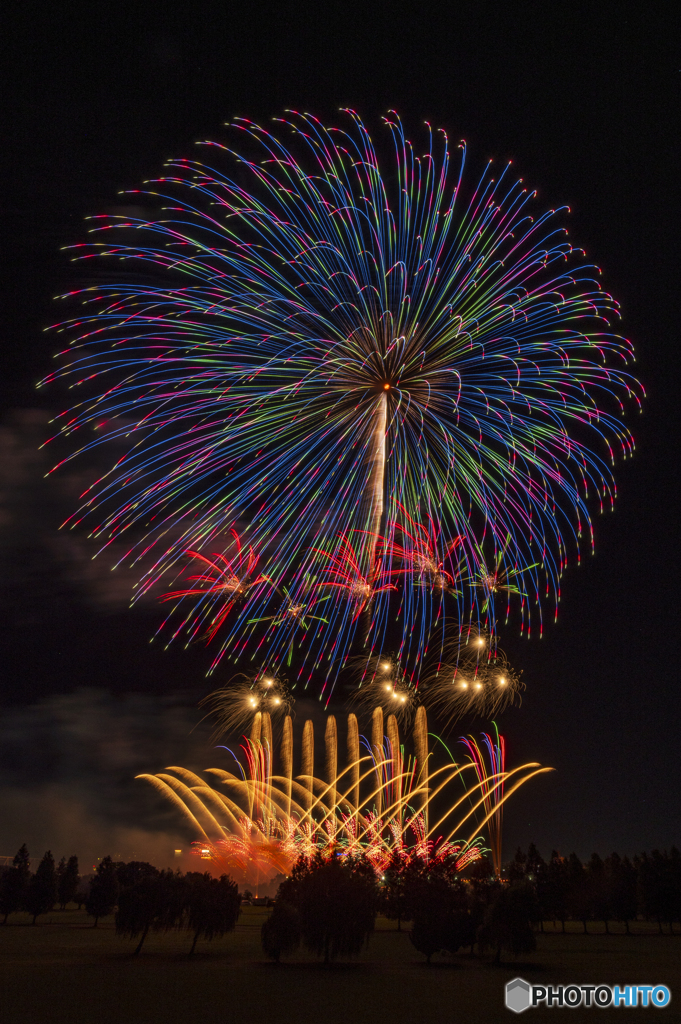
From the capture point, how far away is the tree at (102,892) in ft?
226

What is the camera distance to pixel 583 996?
29391 millimetres

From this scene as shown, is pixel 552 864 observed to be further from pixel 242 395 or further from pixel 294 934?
pixel 242 395

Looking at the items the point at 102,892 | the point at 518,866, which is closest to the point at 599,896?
the point at 518,866

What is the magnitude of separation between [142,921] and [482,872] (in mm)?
36036

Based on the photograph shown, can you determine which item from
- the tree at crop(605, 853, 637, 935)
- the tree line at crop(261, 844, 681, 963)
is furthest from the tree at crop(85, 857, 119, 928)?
the tree at crop(605, 853, 637, 935)

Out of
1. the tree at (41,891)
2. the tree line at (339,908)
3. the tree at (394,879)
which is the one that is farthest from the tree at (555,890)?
the tree at (41,891)

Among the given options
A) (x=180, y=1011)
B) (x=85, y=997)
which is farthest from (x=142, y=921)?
(x=180, y=1011)

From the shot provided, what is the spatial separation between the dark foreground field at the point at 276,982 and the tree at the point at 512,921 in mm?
1071

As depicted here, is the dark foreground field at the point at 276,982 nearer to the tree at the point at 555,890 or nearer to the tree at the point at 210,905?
the tree at the point at 210,905

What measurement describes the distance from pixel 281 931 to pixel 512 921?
40.6 feet

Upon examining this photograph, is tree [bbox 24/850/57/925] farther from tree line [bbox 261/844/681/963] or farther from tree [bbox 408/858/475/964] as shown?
tree [bbox 408/858/475/964]

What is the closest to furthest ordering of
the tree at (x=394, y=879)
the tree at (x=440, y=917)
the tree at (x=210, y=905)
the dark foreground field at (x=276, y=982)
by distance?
1. the dark foreground field at (x=276, y=982)
2. the tree at (x=440, y=917)
3. the tree at (x=210, y=905)
4. the tree at (x=394, y=879)

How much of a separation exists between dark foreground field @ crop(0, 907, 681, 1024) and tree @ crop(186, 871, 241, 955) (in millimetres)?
1428

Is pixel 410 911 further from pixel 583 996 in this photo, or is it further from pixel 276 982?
pixel 583 996
